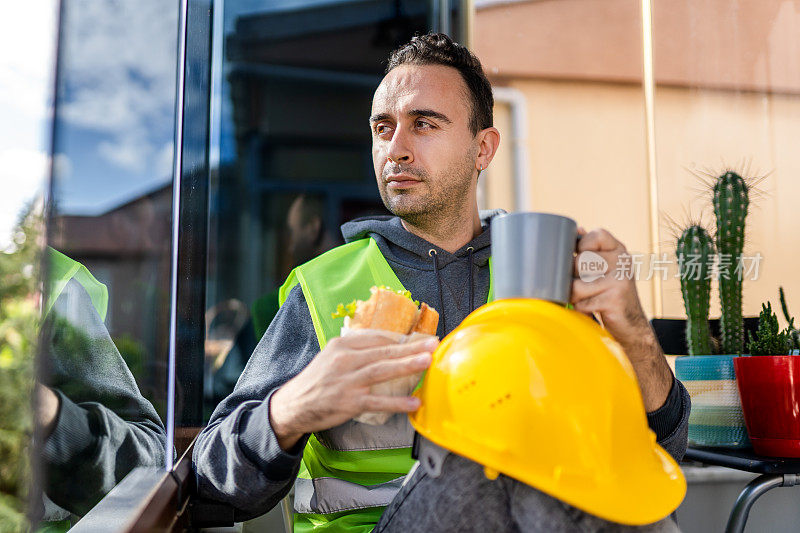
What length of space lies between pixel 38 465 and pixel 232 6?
10.2 feet

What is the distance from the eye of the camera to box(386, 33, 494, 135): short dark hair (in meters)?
1.55

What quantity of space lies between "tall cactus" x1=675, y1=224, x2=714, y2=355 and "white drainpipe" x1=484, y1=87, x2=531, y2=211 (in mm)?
1360

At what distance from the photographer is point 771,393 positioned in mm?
1416

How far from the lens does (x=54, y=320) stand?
25.6 inches

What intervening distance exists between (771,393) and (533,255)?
0.83 meters

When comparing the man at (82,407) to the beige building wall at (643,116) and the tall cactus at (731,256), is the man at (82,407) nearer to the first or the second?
the tall cactus at (731,256)

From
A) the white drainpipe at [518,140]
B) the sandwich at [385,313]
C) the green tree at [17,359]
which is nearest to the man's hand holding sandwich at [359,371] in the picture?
the sandwich at [385,313]

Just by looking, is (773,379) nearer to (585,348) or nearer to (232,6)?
(585,348)

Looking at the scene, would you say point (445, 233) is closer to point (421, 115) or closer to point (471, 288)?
point (471, 288)

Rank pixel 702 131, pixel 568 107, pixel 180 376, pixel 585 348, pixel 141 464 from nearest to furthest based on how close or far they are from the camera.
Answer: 1. pixel 585 348
2. pixel 141 464
3. pixel 180 376
4. pixel 702 131
5. pixel 568 107

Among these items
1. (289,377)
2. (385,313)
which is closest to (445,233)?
(289,377)

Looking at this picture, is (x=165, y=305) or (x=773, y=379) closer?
(x=165, y=305)

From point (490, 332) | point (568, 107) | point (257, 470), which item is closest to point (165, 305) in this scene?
point (257, 470)

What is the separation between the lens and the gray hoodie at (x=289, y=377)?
1.03 metres
